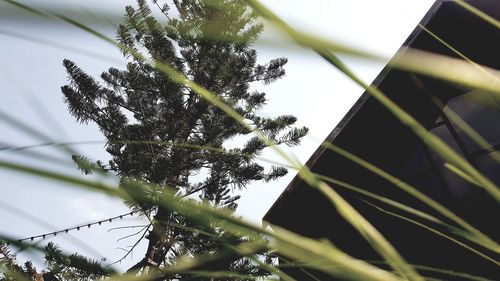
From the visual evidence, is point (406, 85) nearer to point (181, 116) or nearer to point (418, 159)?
point (418, 159)

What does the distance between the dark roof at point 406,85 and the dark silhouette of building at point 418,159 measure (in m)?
0.01

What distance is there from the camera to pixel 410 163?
5754 mm

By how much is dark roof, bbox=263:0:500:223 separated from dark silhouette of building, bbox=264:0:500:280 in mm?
11

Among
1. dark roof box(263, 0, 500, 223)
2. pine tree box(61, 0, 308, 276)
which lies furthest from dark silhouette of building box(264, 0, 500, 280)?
pine tree box(61, 0, 308, 276)

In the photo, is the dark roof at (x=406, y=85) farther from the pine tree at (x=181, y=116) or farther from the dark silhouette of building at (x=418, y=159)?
the pine tree at (x=181, y=116)

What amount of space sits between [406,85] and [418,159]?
105 centimetres

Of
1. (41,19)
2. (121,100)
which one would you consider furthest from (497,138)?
(121,100)

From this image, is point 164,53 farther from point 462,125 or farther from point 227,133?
Answer: point 462,125

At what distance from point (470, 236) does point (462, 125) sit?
139 millimetres

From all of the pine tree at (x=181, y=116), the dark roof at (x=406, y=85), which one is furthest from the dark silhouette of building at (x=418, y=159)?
the pine tree at (x=181, y=116)

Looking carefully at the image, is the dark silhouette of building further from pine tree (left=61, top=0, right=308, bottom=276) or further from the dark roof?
pine tree (left=61, top=0, right=308, bottom=276)

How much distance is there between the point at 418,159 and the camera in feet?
18.7

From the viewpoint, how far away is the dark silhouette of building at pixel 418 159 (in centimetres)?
471

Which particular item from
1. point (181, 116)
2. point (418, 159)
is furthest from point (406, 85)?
point (181, 116)
